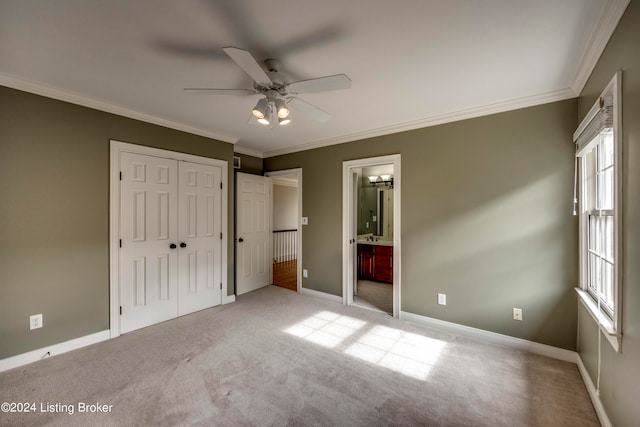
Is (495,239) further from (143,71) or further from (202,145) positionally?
(202,145)

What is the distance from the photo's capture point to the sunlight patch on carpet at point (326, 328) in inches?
109

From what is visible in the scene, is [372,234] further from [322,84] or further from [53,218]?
[53,218]

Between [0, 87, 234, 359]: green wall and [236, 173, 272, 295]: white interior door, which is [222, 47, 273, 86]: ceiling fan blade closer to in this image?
[0, 87, 234, 359]: green wall

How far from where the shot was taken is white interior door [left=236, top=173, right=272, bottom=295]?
4.25 m

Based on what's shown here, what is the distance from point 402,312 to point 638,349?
7.17ft

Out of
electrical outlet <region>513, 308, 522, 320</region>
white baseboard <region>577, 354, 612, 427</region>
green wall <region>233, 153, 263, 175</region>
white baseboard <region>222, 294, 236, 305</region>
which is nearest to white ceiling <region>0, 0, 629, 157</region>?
green wall <region>233, 153, 263, 175</region>

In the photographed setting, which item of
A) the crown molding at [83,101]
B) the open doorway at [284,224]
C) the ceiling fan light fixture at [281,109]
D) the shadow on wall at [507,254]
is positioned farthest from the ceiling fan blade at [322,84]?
the open doorway at [284,224]

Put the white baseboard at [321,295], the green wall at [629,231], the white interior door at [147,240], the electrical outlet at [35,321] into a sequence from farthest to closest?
1. the white baseboard at [321,295]
2. the white interior door at [147,240]
3. the electrical outlet at [35,321]
4. the green wall at [629,231]

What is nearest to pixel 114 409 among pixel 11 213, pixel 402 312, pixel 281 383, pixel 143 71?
pixel 281 383

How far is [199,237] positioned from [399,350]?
2876mm

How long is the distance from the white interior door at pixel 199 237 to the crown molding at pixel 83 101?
0.49 meters

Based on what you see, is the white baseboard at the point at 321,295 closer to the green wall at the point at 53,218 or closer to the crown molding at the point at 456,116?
the crown molding at the point at 456,116

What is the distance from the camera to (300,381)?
81.3 inches

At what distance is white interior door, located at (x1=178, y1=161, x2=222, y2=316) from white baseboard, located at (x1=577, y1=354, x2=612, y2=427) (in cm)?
396
